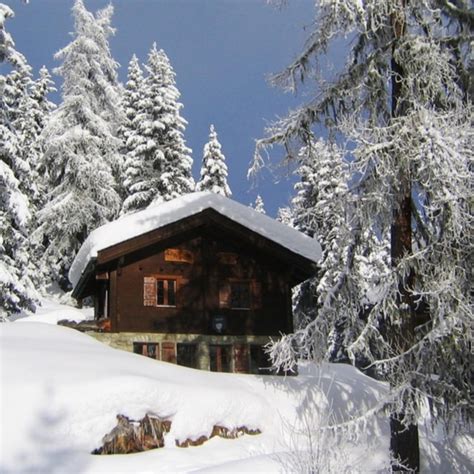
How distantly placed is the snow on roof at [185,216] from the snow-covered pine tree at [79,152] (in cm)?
1110

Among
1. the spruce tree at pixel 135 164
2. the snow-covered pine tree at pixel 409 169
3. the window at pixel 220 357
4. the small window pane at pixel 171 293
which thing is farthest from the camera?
the spruce tree at pixel 135 164

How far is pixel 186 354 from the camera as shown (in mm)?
22156

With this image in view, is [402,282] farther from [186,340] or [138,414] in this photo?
[186,340]

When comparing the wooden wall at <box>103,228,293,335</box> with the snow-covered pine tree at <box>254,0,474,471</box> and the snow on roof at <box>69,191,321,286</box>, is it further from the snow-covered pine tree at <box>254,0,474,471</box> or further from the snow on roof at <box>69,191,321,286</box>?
the snow-covered pine tree at <box>254,0,474,471</box>

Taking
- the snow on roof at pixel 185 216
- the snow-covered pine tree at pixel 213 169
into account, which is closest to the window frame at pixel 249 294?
the snow on roof at pixel 185 216

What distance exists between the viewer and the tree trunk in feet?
37.4

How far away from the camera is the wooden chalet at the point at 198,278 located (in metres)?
21.9

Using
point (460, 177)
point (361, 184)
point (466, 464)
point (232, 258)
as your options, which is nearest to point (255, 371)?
point (232, 258)

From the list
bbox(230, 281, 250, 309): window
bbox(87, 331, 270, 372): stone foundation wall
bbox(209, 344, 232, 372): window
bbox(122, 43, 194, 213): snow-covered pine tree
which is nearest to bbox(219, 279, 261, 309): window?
bbox(230, 281, 250, 309): window

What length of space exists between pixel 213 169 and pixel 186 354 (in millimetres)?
22944

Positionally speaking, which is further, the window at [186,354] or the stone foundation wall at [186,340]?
the window at [186,354]

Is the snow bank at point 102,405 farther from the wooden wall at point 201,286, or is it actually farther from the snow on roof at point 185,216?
the snow on roof at point 185,216

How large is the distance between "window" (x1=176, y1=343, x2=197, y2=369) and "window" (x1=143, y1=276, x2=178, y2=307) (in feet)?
5.28

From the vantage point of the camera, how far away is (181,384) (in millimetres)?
15016
